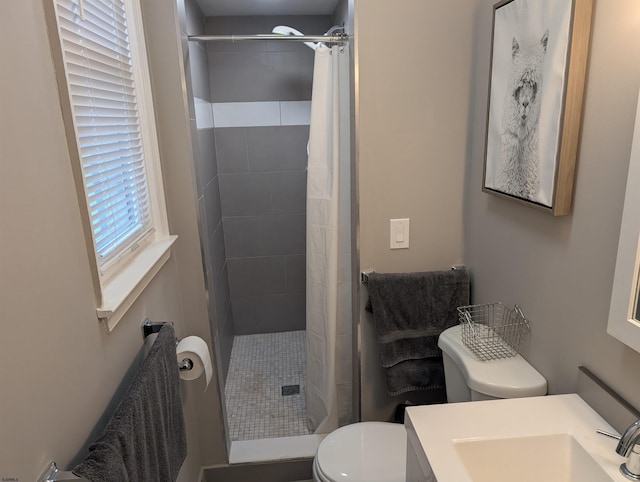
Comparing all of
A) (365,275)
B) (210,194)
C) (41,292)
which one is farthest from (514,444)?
(210,194)

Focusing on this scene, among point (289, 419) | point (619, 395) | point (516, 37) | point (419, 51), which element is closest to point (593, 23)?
point (516, 37)

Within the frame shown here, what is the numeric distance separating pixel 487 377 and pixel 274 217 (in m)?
2.03

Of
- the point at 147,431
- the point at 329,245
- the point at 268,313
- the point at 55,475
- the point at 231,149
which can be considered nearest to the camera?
the point at 55,475

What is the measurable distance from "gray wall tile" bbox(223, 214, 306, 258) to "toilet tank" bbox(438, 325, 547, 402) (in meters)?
1.74

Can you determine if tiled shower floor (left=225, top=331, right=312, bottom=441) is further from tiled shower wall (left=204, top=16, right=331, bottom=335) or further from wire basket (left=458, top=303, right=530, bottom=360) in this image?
wire basket (left=458, top=303, right=530, bottom=360)

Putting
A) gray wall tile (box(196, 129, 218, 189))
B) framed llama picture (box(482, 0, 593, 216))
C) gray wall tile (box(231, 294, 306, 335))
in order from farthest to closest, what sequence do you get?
gray wall tile (box(231, 294, 306, 335))
gray wall tile (box(196, 129, 218, 189))
framed llama picture (box(482, 0, 593, 216))

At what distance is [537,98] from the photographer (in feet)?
4.13

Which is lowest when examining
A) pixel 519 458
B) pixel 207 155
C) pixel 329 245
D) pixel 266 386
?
pixel 266 386

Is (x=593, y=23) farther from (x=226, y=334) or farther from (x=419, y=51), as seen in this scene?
(x=226, y=334)

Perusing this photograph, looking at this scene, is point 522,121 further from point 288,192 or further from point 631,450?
point 288,192

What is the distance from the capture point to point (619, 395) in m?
1.07

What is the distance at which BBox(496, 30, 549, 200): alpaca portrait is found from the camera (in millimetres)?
1262

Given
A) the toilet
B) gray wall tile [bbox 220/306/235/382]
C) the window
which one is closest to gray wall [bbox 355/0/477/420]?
the toilet

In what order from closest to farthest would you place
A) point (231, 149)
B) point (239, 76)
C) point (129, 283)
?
point (129, 283), point (239, 76), point (231, 149)
